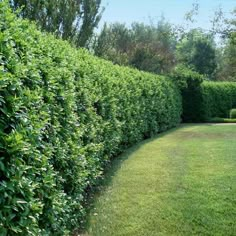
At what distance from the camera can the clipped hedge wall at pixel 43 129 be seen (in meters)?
2.40

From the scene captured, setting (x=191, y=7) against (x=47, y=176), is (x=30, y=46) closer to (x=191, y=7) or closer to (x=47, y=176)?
(x=47, y=176)

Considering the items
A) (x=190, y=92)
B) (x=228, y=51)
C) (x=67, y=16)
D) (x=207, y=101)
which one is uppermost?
(x=228, y=51)

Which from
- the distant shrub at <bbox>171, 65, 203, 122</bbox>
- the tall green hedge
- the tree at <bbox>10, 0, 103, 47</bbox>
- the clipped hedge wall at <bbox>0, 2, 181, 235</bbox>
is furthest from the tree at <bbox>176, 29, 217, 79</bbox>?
the clipped hedge wall at <bbox>0, 2, 181, 235</bbox>

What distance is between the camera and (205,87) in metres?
22.9

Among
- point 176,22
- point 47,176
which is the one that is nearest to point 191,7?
point 176,22

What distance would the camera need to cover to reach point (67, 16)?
65.1 feet

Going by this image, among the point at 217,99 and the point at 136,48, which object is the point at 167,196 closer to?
the point at 217,99

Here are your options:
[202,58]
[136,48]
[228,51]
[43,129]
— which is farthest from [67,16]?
[202,58]

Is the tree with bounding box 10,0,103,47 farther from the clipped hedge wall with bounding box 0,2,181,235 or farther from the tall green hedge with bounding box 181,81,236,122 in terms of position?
the clipped hedge wall with bounding box 0,2,181,235

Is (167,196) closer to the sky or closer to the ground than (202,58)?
closer to the ground

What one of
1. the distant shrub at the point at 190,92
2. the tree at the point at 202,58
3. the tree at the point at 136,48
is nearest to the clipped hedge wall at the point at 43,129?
the distant shrub at the point at 190,92

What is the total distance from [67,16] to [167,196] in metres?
16.3

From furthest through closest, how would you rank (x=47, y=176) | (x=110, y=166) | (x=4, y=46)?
(x=110, y=166), (x=47, y=176), (x=4, y=46)

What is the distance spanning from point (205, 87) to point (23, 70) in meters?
21.2
